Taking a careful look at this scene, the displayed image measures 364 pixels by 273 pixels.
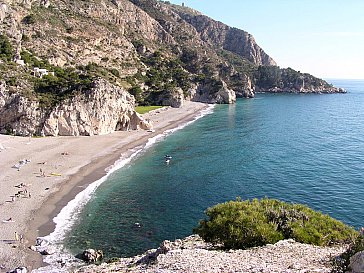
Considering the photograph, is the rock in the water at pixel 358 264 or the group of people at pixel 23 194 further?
the group of people at pixel 23 194

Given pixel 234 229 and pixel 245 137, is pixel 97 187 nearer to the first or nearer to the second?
pixel 234 229

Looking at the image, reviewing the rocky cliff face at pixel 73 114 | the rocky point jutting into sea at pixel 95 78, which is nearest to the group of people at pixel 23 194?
the rocky point jutting into sea at pixel 95 78

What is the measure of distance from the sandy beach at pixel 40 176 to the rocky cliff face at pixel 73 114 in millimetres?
3097

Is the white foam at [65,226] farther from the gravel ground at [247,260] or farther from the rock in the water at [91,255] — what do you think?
the gravel ground at [247,260]

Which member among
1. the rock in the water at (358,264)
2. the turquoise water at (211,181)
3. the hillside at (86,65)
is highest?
the hillside at (86,65)

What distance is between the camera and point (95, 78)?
78.4m

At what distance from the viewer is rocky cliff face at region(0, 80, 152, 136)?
6656 cm

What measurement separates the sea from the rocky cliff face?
1117 cm

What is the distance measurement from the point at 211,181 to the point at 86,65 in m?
75.6

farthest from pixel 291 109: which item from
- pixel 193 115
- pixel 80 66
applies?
pixel 80 66

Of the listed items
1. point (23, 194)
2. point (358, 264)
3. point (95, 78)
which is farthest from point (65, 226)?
point (95, 78)

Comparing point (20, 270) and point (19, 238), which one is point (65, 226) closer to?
point (19, 238)

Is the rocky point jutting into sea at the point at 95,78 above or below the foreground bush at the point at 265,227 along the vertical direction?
above

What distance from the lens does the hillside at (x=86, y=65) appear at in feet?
225
